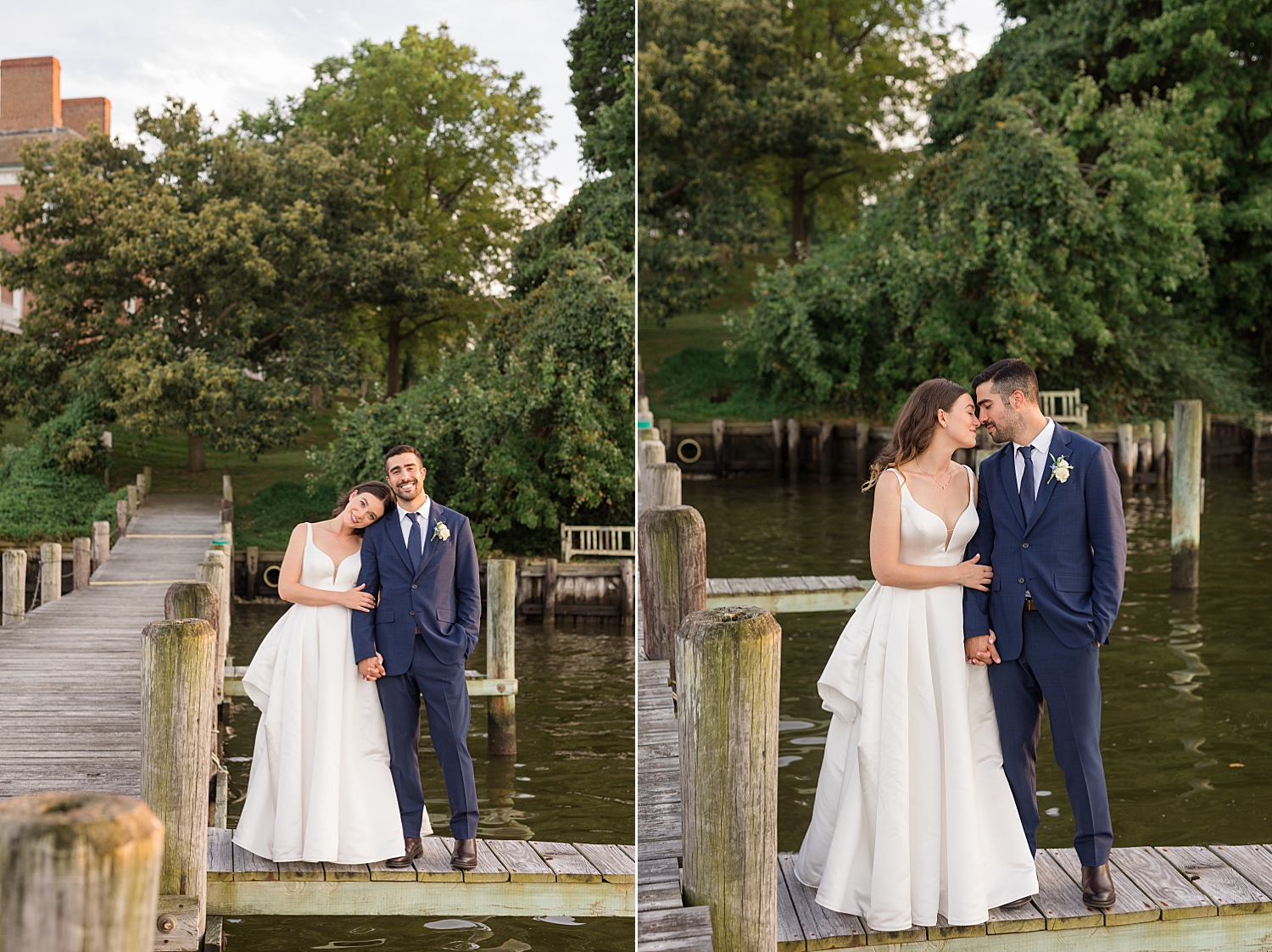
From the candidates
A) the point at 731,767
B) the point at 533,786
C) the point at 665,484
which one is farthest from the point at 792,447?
the point at 731,767

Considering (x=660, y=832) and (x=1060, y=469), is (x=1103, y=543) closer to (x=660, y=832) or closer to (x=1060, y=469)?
(x=1060, y=469)

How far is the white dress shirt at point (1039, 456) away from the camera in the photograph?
9.18 ft

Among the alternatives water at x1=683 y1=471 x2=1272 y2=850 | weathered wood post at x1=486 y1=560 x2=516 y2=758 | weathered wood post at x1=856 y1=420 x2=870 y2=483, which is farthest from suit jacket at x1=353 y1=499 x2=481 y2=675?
weathered wood post at x1=856 y1=420 x2=870 y2=483

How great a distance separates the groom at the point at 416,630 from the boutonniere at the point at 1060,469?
5.39ft

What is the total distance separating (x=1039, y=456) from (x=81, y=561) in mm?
6115

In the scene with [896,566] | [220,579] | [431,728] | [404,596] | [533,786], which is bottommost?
[533,786]

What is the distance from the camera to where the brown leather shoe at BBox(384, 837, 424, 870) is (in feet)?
11.4

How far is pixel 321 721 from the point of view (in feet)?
11.4

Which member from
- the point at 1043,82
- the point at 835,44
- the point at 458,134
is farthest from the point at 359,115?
the point at 835,44

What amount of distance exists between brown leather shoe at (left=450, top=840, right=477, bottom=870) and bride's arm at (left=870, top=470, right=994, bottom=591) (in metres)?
1.52

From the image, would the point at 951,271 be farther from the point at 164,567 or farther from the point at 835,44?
the point at 164,567

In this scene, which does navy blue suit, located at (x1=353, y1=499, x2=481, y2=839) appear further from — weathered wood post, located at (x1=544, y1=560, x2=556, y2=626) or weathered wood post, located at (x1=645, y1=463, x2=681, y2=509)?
weathered wood post, located at (x1=544, y1=560, x2=556, y2=626)

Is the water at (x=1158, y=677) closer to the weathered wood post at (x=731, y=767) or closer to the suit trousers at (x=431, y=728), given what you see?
the suit trousers at (x=431, y=728)

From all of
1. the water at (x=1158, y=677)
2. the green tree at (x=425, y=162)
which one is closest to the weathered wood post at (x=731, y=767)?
the water at (x=1158, y=677)
